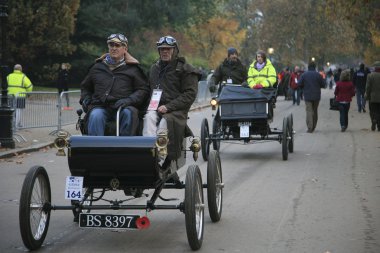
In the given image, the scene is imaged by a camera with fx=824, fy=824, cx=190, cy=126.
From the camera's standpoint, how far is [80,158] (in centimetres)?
766

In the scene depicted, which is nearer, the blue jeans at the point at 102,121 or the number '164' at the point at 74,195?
the number '164' at the point at 74,195

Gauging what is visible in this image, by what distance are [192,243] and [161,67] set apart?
2307 millimetres

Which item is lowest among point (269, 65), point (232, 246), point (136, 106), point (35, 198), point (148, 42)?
point (232, 246)

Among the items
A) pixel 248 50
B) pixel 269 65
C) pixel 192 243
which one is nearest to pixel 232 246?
pixel 192 243

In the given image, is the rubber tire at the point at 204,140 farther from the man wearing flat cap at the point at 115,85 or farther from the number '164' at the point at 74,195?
the number '164' at the point at 74,195

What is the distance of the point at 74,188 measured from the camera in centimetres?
766

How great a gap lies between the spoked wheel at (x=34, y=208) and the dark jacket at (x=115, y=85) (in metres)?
1.12

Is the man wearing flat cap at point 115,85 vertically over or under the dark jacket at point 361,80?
under

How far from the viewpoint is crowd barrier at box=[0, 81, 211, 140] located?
20.3m

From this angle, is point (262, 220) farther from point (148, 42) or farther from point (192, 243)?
point (148, 42)

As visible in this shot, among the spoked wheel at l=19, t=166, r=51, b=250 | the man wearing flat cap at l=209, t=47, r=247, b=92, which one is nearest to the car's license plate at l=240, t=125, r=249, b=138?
the man wearing flat cap at l=209, t=47, r=247, b=92

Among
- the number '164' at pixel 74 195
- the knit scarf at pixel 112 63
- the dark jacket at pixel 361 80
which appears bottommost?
the number '164' at pixel 74 195

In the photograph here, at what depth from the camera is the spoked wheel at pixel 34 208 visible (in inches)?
289

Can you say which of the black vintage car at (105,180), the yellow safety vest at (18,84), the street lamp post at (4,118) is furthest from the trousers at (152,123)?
the yellow safety vest at (18,84)
